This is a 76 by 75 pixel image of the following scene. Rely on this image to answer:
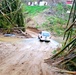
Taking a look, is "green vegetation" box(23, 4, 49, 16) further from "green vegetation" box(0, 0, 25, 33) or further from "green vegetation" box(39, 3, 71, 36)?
"green vegetation" box(0, 0, 25, 33)

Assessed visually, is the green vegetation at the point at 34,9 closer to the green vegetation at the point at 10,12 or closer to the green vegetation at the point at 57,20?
the green vegetation at the point at 57,20

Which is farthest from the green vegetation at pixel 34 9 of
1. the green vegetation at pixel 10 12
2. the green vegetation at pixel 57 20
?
the green vegetation at pixel 10 12

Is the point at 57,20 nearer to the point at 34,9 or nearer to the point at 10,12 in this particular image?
the point at 34,9

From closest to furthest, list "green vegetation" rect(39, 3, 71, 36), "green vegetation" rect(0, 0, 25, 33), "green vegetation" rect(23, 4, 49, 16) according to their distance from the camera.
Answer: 1. "green vegetation" rect(0, 0, 25, 33)
2. "green vegetation" rect(39, 3, 71, 36)
3. "green vegetation" rect(23, 4, 49, 16)

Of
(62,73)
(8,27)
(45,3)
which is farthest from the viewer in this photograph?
(45,3)

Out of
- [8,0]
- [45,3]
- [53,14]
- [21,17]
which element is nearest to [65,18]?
[53,14]

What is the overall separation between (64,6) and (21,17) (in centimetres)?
1139

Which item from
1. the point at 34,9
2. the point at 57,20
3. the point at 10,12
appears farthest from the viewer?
the point at 34,9

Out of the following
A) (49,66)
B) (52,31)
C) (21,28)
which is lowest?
(52,31)

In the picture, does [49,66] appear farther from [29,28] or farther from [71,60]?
[29,28]

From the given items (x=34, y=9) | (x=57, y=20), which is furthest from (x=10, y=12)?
(x=34, y=9)

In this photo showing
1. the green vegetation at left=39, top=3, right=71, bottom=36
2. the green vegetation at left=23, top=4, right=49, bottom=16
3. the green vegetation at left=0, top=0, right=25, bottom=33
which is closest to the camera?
the green vegetation at left=0, top=0, right=25, bottom=33

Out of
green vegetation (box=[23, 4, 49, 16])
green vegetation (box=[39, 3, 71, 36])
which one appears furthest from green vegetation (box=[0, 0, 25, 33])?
green vegetation (box=[23, 4, 49, 16])

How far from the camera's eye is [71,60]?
812 cm
